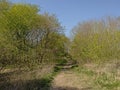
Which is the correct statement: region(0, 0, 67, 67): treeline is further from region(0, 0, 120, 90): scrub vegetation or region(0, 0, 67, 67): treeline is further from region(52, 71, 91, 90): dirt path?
region(52, 71, 91, 90): dirt path

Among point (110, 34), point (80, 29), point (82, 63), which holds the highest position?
point (80, 29)

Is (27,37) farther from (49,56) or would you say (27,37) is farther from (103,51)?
(103,51)

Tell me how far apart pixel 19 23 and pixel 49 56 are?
26.9 feet

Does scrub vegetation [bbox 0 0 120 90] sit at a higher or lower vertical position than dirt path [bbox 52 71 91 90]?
higher

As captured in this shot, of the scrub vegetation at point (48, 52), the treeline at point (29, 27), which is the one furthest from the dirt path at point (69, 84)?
the treeline at point (29, 27)

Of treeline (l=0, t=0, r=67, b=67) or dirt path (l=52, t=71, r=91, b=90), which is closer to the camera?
dirt path (l=52, t=71, r=91, b=90)

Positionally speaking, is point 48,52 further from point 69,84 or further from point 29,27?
point 69,84

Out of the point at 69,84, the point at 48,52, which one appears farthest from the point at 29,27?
the point at 69,84

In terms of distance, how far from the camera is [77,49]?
46156mm

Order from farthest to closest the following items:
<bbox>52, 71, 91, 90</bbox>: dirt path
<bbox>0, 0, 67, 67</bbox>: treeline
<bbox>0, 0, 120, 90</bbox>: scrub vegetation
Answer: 1. <bbox>0, 0, 67, 67</bbox>: treeline
2. <bbox>52, 71, 91, 90</bbox>: dirt path
3. <bbox>0, 0, 120, 90</bbox>: scrub vegetation

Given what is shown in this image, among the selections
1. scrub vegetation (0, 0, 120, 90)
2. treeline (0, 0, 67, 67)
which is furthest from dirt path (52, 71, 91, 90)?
treeline (0, 0, 67, 67)

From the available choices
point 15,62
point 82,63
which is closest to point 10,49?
point 15,62

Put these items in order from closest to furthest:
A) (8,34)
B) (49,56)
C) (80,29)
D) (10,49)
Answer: (10,49)
(8,34)
(49,56)
(80,29)

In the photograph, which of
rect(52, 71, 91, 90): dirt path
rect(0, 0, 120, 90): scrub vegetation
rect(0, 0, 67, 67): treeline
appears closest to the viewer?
rect(0, 0, 120, 90): scrub vegetation
